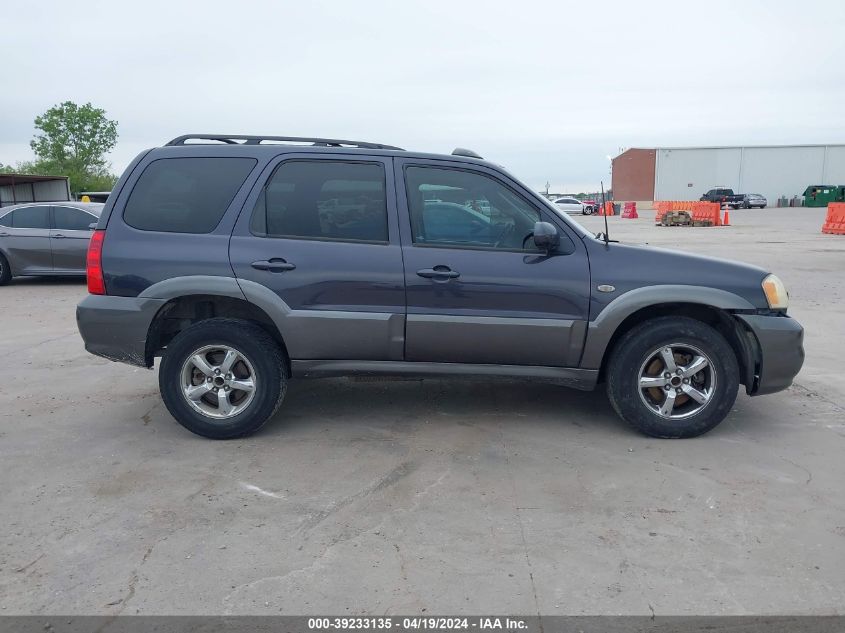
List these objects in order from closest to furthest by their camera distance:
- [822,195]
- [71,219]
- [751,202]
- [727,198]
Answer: [71,219] < [822,195] < [727,198] < [751,202]

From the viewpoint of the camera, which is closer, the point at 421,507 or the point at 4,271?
the point at 421,507

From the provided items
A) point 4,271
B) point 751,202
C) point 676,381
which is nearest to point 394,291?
point 676,381

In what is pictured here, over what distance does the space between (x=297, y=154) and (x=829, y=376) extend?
5.02 m

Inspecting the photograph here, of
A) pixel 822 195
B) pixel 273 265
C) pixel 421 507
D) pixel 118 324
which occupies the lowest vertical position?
pixel 421 507

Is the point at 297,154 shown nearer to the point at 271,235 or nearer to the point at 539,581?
the point at 271,235

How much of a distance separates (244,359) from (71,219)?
956 centimetres

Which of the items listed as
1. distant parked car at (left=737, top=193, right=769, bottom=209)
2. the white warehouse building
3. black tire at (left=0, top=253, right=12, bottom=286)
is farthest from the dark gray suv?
the white warehouse building

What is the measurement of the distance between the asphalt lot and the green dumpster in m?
58.9

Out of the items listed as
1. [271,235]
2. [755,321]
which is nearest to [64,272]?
[271,235]

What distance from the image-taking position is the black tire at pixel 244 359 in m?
4.75

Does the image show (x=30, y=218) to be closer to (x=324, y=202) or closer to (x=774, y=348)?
(x=324, y=202)

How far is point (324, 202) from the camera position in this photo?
4.87 m

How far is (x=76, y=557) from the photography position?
3.33 m

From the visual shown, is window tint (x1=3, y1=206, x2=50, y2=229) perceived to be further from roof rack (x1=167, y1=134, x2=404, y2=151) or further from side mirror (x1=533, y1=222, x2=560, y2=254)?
side mirror (x1=533, y1=222, x2=560, y2=254)
